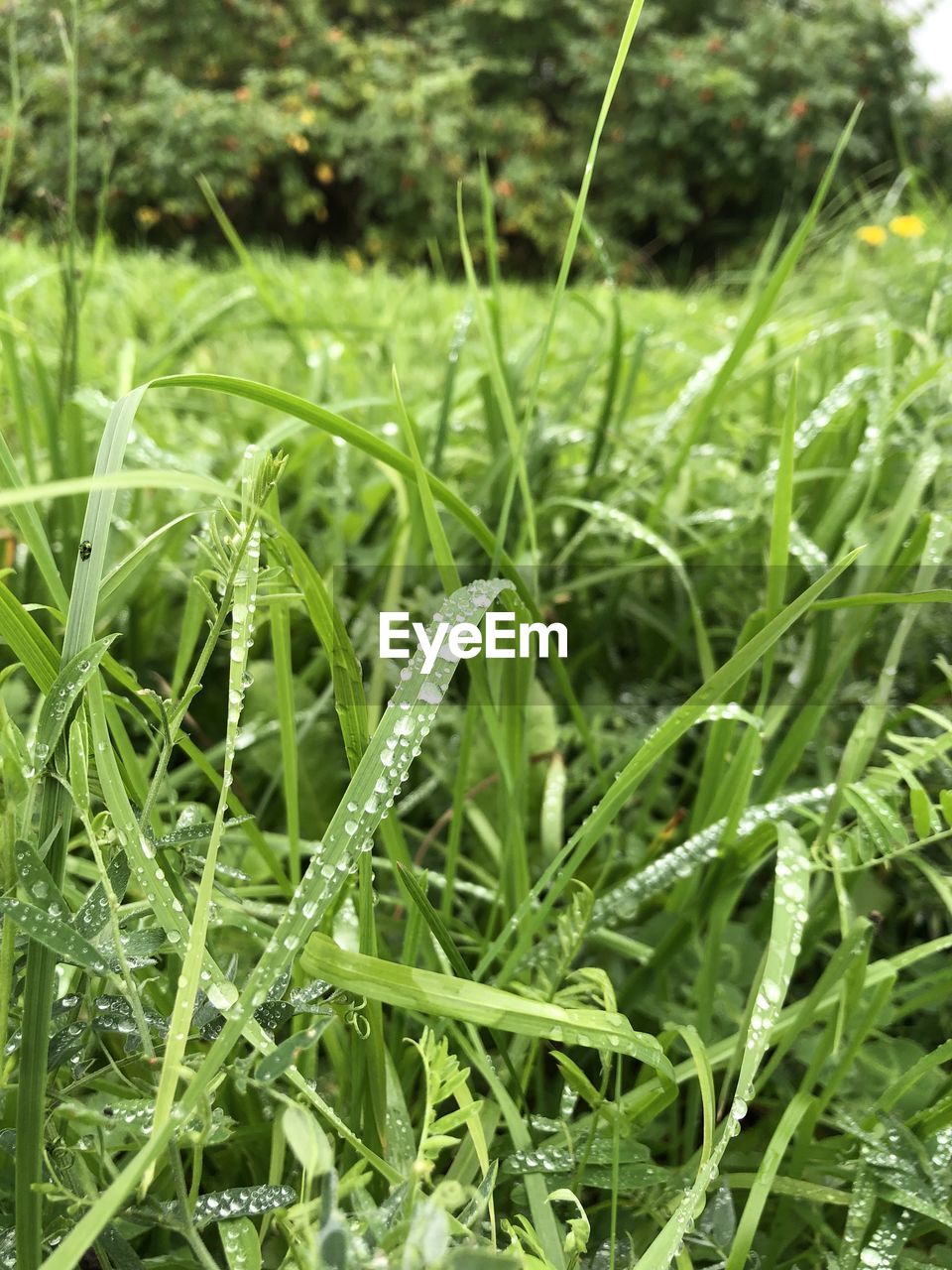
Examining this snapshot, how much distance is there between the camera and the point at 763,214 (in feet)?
30.6

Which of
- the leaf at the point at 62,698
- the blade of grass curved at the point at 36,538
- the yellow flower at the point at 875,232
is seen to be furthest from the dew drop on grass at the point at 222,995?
the yellow flower at the point at 875,232

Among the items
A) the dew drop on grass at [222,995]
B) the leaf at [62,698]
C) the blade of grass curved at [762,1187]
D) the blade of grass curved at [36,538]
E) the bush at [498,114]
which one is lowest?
the blade of grass curved at [762,1187]

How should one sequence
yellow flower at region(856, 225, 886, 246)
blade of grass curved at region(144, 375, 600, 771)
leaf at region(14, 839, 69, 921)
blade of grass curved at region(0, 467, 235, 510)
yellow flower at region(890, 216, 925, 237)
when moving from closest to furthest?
blade of grass curved at region(0, 467, 235, 510)
leaf at region(14, 839, 69, 921)
blade of grass curved at region(144, 375, 600, 771)
yellow flower at region(856, 225, 886, 246)
yellow flower at region(890, 216, 925, 237)

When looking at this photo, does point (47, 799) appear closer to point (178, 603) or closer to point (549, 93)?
point (178, 603)

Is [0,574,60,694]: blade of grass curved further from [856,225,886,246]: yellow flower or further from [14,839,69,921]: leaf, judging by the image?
[856,225,886,246]: yellow flower

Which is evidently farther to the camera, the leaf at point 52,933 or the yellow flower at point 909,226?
the yellow flower at point 909,226

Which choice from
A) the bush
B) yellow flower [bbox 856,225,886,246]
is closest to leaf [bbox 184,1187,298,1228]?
yellow flower [bbox 856,225,886,246]

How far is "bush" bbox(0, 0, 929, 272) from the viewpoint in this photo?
24.7 feet

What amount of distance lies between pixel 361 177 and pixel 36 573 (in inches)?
347

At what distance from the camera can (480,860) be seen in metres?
0.81

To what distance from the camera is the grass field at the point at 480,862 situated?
37 centimetres

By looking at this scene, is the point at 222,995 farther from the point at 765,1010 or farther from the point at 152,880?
the point at 765,1010

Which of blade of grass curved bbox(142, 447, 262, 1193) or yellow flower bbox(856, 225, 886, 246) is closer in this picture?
blade of grass curved bbox(142, 447, 262, 1193)

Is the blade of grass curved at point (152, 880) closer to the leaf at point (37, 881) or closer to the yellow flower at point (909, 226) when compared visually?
the leaf at point (37, 881)
